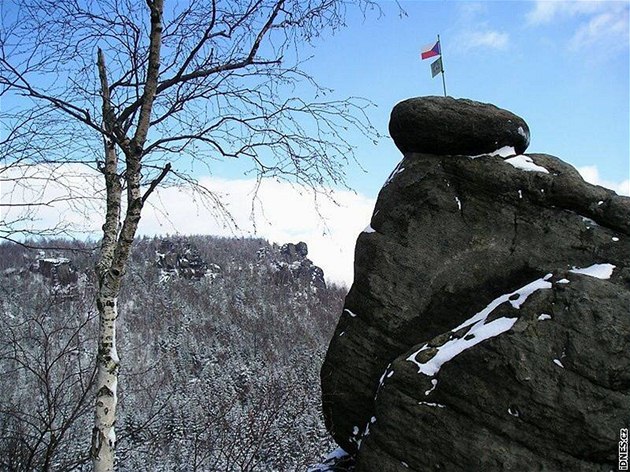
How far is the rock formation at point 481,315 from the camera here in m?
4.22

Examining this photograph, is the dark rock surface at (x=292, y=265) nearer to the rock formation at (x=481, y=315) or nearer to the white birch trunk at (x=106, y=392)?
the rock formation at (x=481, y=315)

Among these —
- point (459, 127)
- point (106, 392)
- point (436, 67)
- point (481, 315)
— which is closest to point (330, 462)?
point (481, 315)

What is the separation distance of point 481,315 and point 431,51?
4724 mm

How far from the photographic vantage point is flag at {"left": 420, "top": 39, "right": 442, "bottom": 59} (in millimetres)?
7676

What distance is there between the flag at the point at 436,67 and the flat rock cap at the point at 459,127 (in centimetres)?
128

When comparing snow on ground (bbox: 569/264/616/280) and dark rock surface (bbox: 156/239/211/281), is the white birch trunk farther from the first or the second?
dark rock surface (bbox: 156/239/211/281)

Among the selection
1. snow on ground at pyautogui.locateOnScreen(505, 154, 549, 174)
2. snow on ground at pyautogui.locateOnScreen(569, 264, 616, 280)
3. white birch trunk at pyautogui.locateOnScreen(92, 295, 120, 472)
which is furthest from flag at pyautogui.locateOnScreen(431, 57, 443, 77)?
white birch trunk at pyautogui.locateOnScreen(92, 295, 120, 472)

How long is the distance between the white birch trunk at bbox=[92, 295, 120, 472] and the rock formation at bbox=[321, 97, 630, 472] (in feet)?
8.37

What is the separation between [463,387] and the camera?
451cm

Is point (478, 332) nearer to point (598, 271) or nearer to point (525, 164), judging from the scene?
point (598, 271)

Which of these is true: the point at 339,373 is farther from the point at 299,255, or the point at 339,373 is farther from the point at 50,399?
the point at 299,255

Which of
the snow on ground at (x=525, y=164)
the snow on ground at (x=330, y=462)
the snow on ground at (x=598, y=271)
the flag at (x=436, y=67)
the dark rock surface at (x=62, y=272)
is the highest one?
the flag at (x=436, y=67)

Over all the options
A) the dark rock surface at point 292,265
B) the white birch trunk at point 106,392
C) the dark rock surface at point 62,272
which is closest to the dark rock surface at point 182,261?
the dark rock surface at point 292,265

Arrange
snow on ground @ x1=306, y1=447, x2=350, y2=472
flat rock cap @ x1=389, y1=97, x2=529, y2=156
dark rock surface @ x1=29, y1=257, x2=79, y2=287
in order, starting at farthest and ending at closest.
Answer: dark rock surface @ x1=29, y1=257, x2=79, y2=287 < snow on ground @ x1=306, y1=447, x2=350, y2=472 < flat rock cap @ x1=389, y1=97, x2=529, y2=156
